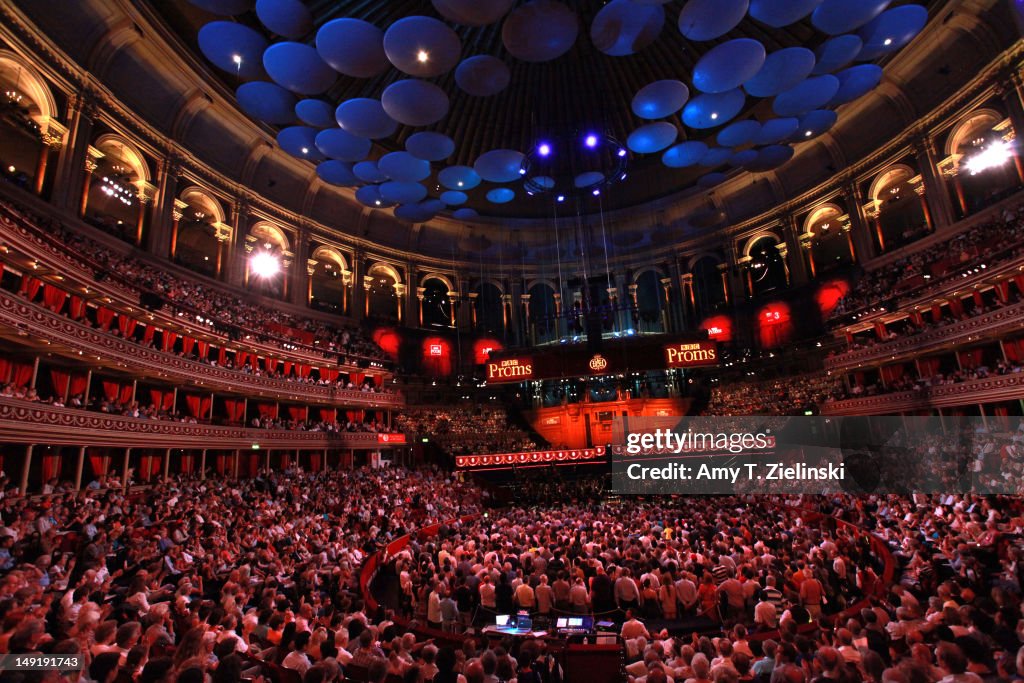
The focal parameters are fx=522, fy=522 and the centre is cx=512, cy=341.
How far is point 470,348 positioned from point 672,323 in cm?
1499

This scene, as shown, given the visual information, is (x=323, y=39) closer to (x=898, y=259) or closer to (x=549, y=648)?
Result: (x=549, y=648)

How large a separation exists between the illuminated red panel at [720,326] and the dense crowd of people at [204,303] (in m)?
22.3

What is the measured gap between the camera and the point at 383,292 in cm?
3800

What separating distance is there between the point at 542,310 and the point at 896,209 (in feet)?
76.3

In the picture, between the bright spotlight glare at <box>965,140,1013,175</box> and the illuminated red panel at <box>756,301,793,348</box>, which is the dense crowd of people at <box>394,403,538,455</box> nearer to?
the illuminated red panel at <box>756,301,793,348</box>

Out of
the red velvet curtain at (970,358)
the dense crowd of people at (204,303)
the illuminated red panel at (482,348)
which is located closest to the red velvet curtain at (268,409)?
the dense crowd of people at (204,303)

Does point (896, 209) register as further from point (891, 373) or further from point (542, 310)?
point (542, 310)

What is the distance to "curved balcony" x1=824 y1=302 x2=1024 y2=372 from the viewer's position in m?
19.2

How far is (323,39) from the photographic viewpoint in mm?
14492

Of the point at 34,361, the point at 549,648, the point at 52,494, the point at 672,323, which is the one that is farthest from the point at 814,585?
the point at 672,323

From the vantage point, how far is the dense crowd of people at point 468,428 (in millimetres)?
33219

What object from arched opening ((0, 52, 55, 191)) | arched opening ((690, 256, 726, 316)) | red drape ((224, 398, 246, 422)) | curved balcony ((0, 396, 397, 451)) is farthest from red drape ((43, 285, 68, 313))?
arched opening ((690, 256, 726, 316))

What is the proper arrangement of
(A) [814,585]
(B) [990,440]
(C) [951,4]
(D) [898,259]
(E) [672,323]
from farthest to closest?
(E) [672,323] → (D) [898,259] → (C) [951,4] → (B) [990,440] → (A) [814,585]

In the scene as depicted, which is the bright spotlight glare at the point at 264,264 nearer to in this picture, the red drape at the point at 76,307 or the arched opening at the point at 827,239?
the red drape at the point at 76,307
